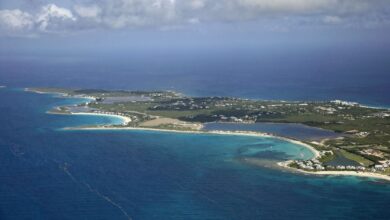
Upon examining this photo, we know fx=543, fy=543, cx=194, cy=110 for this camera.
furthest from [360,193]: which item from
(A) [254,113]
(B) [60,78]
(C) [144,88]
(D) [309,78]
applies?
(B) [60,78]

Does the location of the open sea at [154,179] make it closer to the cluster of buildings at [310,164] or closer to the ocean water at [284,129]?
the cluster of buildings at [310,164]

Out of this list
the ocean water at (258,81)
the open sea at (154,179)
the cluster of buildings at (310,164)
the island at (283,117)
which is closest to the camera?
the open sea at (154,179)

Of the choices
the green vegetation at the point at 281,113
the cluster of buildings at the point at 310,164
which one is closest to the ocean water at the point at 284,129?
the green vegetation at the point at 281,113

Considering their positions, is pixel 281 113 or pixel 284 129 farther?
pixel 281 113

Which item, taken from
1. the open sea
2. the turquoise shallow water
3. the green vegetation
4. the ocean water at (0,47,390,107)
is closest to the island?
the green vegetation

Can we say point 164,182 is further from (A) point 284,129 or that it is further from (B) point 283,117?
(B) point 283,117

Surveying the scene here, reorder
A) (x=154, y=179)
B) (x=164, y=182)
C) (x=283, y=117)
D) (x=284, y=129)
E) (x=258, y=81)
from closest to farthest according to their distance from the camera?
(x=164, y=182) → (x=154, y=179) → (x=284, y=129) → (x=283, y=117) → (x=258, y=81)

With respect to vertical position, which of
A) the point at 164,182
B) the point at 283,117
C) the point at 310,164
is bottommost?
the point at 164,182

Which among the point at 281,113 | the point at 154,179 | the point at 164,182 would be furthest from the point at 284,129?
the point at 164,182
